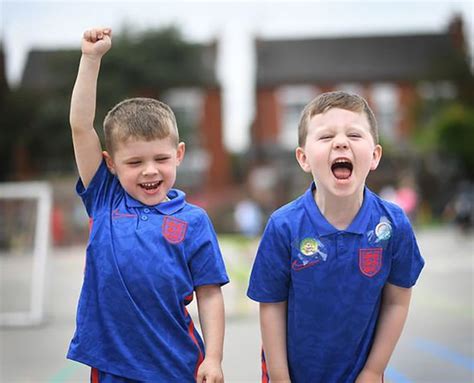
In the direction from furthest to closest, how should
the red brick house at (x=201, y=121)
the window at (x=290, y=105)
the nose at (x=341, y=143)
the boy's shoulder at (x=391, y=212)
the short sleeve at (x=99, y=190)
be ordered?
1. the window at (x=290, y=105)
2. the red brick house at (x=201, y=121)
3. the short sleeve at (x=99, y=190)
4. the boy's shoulder at (x=391, y=212)
5. the nose at (x=341, y=143)

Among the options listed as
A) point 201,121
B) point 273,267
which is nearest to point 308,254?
point 273,267

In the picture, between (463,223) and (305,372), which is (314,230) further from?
(463,223)

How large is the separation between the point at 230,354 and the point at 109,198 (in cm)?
418

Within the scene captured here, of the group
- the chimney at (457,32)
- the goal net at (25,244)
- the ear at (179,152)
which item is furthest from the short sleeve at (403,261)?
the chimney at (457,32)

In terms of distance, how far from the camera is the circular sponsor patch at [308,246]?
244 cm

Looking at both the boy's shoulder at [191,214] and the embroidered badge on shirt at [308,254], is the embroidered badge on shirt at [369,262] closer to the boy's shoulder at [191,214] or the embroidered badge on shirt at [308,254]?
the embroidered badge on shirt at [308,254]

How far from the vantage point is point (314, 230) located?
8.14 feet

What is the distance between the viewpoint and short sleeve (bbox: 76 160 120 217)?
105 inches

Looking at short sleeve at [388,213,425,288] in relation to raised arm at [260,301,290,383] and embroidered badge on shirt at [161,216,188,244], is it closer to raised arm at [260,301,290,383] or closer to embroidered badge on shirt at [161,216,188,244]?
raised arm at [260,301,290,383]

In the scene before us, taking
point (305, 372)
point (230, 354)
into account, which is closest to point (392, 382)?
point (230, 354)

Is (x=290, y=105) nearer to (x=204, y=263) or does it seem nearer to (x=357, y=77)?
(x=357, y=77)

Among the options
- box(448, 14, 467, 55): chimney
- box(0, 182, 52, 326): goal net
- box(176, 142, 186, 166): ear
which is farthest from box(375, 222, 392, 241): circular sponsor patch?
box(448, 14, 467, 55): chimney

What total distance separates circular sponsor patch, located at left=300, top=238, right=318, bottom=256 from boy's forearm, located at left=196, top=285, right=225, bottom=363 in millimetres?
359

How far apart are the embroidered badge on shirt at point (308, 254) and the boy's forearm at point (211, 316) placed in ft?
1.05
